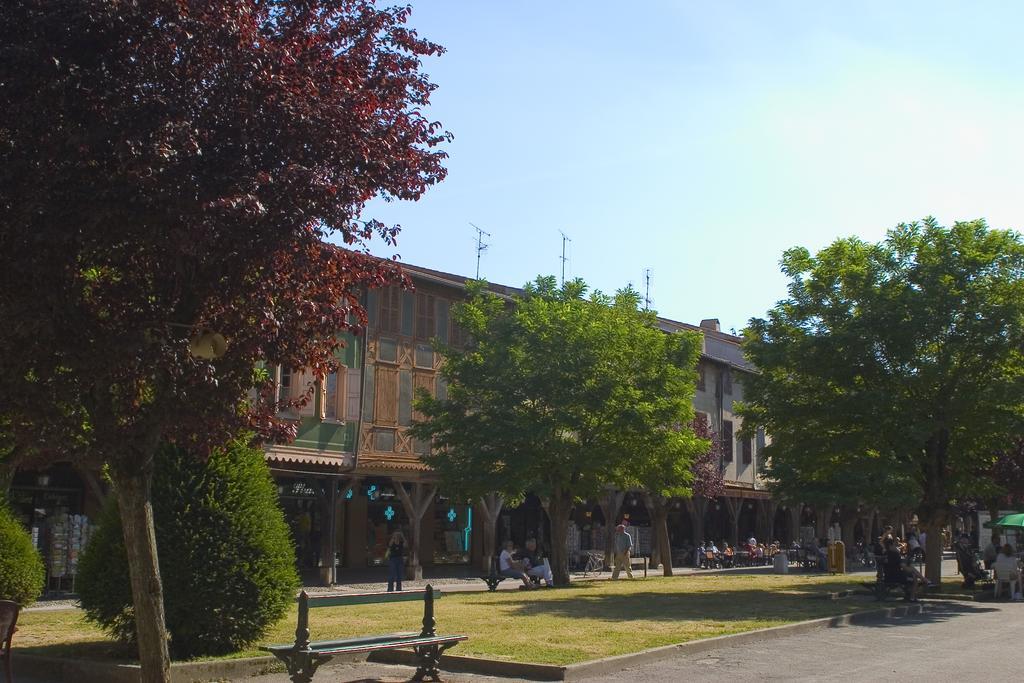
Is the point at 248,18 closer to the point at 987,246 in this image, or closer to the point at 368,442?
the point at 987,246

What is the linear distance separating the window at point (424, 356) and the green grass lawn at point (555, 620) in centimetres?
940

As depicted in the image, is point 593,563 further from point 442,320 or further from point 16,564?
point 16,564

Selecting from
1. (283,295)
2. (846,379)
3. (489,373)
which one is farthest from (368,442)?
(283,295)

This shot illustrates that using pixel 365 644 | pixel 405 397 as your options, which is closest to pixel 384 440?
pixel 405 397

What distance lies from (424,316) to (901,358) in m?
14.3

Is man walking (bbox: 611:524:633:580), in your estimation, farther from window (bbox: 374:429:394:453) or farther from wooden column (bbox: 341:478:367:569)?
wooden column (bbox: 341:478:367:569)

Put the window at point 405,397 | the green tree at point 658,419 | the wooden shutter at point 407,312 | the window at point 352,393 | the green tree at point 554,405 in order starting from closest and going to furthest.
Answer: the green tree at point 554,405 < the green tree at point 658,419 < the window at point 352,393 < the window at point 405,397 < the wooden shutter at point 407,312

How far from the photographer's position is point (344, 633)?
1393 centimetres

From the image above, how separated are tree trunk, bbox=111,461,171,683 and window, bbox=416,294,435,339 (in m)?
23.5

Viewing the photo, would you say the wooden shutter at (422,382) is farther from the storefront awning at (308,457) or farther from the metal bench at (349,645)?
the metal bench at (349,645)

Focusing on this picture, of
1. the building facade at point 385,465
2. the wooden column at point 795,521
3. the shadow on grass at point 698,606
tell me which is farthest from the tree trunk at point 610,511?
the wooden column at point 795,521

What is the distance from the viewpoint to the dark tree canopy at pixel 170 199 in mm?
6852

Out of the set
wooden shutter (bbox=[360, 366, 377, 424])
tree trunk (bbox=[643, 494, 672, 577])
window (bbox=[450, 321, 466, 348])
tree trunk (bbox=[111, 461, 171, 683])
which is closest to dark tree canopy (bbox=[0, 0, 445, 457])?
tree trunk (bbox=[111, 461, 171, 683])

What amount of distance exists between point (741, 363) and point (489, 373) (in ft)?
89.0
